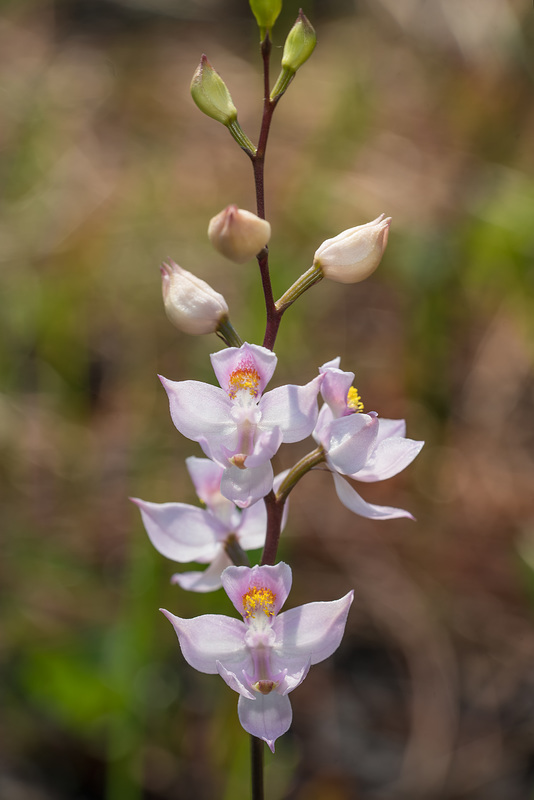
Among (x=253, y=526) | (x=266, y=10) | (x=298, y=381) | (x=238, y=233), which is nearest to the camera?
(x=238, y=233)

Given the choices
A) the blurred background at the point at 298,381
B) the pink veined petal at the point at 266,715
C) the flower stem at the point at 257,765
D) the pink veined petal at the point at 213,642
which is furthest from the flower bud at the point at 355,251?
the blurred background at the point at 298,381

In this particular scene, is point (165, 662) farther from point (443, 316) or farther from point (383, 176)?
point (383, 176)

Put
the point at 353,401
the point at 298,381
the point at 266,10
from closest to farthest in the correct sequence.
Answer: the point at 266,10 < the point at 353,401 < the point at 298,381

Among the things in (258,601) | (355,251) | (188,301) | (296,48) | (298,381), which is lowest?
(298,381)

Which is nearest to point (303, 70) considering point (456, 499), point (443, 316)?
point (443, 316)

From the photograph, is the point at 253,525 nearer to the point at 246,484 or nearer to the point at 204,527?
the point at 204,527

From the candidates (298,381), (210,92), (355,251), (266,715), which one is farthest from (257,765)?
(298,381)

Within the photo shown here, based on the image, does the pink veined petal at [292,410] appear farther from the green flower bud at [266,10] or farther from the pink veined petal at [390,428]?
the green flower bud at [266,10]
